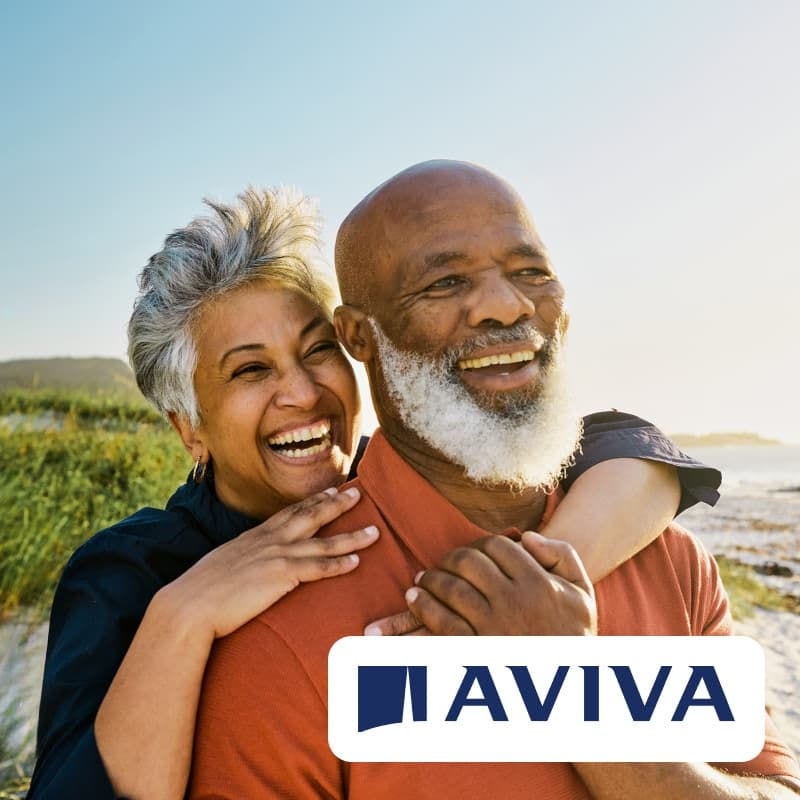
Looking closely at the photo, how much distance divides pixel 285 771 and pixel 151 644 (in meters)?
0.51

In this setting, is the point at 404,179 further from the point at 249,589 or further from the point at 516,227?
the point at 249,589

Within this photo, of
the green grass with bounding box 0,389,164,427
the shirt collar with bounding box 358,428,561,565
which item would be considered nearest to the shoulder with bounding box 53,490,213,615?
the shirt collar with bounding box 358,428,561,565

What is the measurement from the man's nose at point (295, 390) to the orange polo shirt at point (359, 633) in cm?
49

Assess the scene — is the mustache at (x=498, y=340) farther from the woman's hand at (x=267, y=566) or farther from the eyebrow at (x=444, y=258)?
the woman's hand at (x=267, y=566)

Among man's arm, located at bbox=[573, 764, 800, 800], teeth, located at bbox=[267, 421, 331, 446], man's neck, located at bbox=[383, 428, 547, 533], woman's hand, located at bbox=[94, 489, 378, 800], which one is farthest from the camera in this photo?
teeth, located at bbox=[267, 421, 331, 446]

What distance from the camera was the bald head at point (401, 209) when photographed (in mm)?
2018

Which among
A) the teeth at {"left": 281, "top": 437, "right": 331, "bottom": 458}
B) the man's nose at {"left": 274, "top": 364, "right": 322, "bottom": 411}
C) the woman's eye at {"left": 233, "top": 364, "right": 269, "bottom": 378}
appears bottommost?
the teeth at {"left": 281, "top": 437, "right": 331, "bottom": 458}

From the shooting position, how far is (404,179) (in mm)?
2088

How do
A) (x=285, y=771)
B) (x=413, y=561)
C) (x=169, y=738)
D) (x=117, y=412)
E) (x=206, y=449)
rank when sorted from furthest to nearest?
(x=117, y=412) < (x=206, y=449) < (x=413, y=561) < (x=169, y=738) < (x=285, y=771)

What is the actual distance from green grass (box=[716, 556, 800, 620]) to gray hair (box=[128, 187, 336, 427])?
9.67 metres

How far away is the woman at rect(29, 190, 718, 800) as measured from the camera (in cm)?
181

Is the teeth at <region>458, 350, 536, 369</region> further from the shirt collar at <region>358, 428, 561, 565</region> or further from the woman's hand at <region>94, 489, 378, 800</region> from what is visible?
the woman's hand at <region>94, 489, 378, 800</region>

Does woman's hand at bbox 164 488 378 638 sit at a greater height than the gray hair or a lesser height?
lesser

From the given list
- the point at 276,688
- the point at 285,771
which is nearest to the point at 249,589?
the point at 276,688
